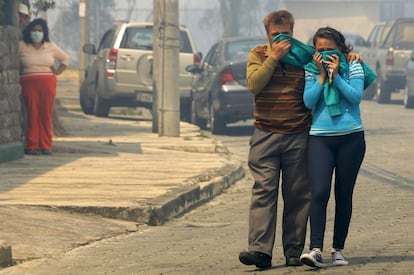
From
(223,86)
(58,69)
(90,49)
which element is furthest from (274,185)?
(90,49)

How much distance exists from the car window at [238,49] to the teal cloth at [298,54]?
1479cm

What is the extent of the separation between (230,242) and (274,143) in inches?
74.2

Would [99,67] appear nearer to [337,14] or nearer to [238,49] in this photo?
[238,49]

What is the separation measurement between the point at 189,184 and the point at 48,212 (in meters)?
2.67

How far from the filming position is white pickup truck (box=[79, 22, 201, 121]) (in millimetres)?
26016

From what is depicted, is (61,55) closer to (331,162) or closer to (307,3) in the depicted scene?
(331,162)

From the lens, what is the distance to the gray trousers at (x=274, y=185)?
9234 millimetres

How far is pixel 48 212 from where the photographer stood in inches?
474

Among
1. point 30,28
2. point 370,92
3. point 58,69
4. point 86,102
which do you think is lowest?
point 370,92

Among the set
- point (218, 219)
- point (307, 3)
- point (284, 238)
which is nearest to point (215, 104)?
point (218, 219)

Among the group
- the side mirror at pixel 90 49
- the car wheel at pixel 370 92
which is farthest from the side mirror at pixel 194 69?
the car wheel at pixel 370 92

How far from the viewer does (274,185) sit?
30.3ft

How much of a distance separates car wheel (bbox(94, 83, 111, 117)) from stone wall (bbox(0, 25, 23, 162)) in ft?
33.2

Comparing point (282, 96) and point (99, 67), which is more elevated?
point (282, 96)
